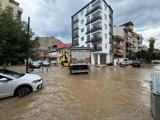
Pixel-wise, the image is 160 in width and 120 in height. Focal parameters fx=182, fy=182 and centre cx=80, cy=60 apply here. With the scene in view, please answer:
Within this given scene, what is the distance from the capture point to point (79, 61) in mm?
23234

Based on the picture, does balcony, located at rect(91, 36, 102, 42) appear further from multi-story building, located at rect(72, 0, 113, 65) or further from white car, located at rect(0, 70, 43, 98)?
white car, located at rect(0, 70, 43, 98)

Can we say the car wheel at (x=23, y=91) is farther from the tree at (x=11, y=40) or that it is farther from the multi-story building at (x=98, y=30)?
the multi-story building at (x=98, y=30)

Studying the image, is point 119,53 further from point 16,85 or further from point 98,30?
point 16,85

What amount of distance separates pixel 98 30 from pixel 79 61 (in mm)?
30319

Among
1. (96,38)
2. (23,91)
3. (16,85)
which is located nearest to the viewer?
(16,85)

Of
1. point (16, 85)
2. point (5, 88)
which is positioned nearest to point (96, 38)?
point (16, 85)

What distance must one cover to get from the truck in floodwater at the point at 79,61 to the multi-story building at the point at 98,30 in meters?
27.8

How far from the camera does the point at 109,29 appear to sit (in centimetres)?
5572

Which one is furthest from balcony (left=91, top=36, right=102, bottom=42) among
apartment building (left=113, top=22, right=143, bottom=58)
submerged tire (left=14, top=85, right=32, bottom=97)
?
submerged tire (left=14, top=85, right=32, bottom=97)

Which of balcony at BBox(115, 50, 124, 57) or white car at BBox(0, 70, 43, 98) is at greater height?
balcony at BBox(115, 50, 124, 57)

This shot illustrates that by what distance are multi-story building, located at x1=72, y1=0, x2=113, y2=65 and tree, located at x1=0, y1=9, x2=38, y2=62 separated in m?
36.7

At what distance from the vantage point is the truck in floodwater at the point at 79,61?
22691 mm

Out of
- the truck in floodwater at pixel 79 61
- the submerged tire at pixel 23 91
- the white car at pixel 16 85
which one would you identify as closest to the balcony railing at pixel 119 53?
the truck in floodwater at pixel 79 61

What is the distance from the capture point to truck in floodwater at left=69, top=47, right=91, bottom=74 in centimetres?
2269
